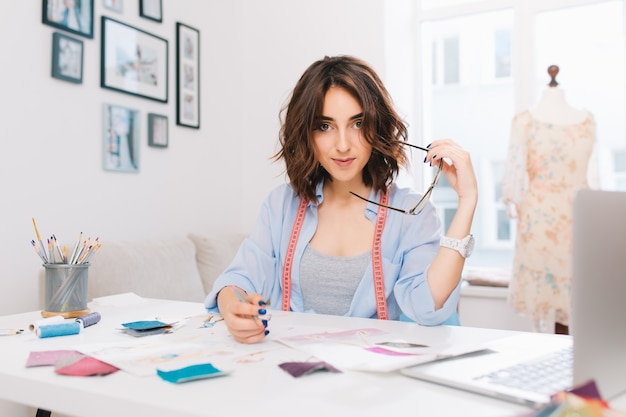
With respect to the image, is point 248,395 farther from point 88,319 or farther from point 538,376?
point 88,319

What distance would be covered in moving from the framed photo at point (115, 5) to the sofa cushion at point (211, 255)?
1.19 meters

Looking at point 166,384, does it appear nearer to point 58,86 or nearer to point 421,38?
point 58,86

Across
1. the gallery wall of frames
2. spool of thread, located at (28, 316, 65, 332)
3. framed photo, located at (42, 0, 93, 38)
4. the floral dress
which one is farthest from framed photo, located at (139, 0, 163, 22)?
spool of thread, located at (28, 316, 65, 332)

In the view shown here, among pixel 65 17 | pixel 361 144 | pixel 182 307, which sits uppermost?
pixel 65 17

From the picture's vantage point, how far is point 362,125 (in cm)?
143

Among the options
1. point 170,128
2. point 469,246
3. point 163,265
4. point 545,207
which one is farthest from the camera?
point 170,128

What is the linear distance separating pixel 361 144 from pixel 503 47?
3.05 m

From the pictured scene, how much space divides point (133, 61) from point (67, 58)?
420mm

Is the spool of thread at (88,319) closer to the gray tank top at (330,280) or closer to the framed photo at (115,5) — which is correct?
the gray tank top at (330,280)

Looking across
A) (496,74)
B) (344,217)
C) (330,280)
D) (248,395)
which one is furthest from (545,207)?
(248,395)

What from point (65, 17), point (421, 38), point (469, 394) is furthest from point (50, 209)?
point (421, 38)

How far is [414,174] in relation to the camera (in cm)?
390

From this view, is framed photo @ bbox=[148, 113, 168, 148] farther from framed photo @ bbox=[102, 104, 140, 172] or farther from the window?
the window

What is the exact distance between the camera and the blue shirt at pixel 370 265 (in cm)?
128
